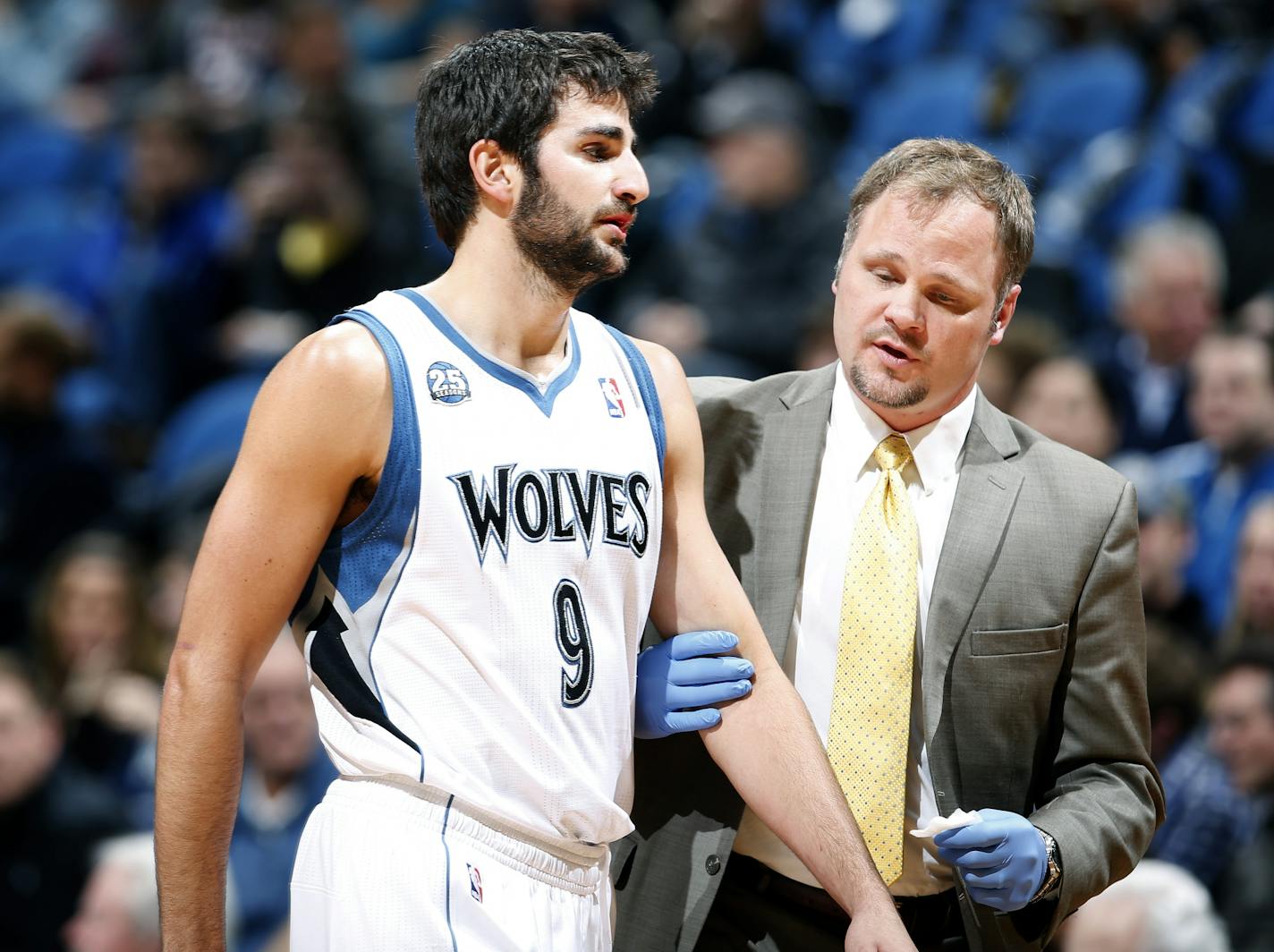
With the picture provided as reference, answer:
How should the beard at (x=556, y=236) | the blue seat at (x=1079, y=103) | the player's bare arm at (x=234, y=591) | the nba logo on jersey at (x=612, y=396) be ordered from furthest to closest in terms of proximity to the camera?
the blue seat at (x=1079, y=103), the nba logo on jersey at (x=612, y=396), the beard at (x=556, y=236), the player's bare arm at (x=234, y=591)

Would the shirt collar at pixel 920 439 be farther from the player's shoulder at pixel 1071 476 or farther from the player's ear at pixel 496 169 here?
the player's ear at pixel 496 169

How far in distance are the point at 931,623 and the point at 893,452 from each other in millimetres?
323

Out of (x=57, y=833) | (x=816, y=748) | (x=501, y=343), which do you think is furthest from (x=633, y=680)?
(x=57, y=833)

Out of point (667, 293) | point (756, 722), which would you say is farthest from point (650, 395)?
point (667, 293)

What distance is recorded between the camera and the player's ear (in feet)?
8.89

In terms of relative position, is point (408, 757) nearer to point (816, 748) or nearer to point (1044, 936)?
point (816, 748)

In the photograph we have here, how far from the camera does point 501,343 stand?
272cm

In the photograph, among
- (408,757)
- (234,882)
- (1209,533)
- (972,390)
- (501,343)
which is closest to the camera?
(408,757)

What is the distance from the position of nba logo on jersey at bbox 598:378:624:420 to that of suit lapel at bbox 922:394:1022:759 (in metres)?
0.67

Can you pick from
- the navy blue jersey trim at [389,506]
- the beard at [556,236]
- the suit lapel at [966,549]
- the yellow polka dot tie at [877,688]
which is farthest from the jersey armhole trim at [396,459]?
the suit lapel at [966,549]

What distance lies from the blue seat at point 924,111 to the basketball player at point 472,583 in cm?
509

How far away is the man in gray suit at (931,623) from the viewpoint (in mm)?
3000

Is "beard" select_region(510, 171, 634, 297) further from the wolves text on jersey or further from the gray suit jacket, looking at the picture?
the gray suit jacket

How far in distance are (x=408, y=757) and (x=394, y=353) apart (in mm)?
597
